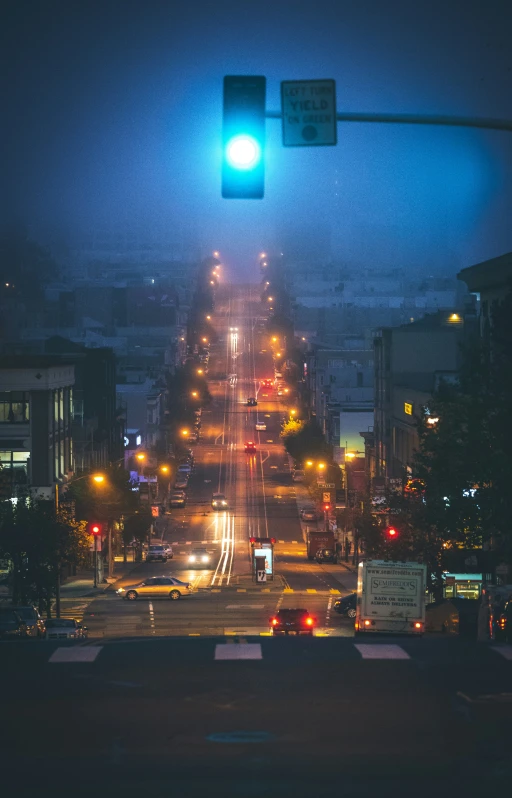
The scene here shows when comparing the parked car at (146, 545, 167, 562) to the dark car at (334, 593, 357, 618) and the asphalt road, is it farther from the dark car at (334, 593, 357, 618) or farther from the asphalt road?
the asphalt road

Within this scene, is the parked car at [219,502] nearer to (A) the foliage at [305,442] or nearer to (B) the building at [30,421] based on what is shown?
(A) the foliage at [305,442]

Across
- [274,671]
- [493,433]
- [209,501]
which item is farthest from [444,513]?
[209,501]

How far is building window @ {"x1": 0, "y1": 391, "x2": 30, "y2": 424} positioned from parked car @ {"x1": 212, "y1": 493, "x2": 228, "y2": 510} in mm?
25878

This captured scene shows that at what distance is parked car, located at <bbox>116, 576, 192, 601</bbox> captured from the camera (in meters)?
50.5

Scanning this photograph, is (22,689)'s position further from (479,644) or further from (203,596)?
(203,596)

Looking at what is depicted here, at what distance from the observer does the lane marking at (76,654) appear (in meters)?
14.7

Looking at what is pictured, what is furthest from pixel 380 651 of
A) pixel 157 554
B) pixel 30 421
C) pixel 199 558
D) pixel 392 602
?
pixel 30 421

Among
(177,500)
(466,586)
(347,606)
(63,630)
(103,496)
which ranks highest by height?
(103,496)

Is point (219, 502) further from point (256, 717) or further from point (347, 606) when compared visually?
point (256, 717)

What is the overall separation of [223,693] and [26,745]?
99.3 inches

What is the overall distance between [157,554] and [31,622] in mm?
38699

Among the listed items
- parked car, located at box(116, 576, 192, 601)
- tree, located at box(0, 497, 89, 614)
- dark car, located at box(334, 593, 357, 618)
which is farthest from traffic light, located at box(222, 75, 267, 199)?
parked car, located at box(116, 576, 192, 601)

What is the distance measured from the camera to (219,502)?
3644 inches

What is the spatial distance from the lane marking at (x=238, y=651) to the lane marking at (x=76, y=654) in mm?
1459
